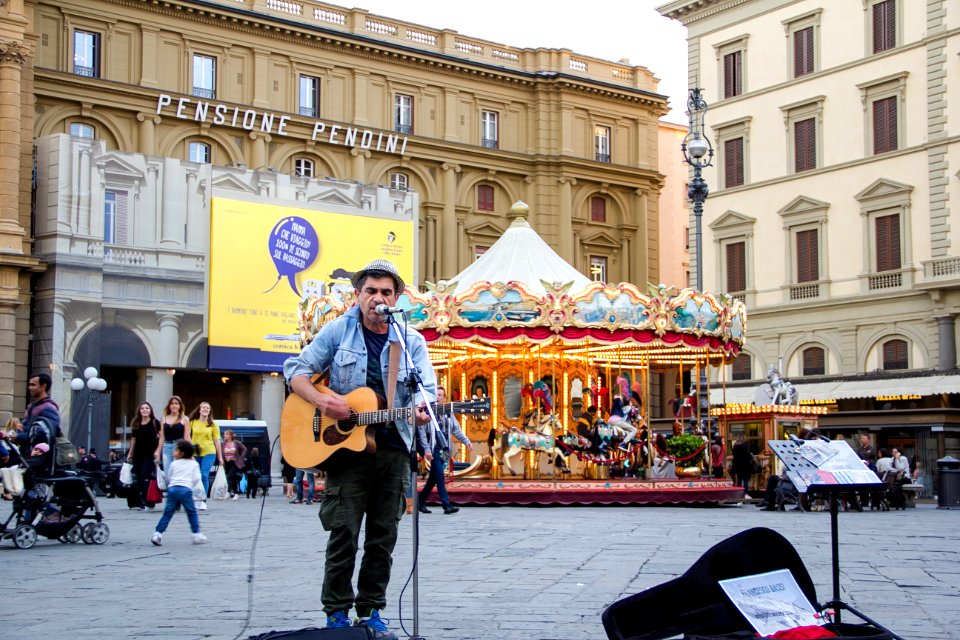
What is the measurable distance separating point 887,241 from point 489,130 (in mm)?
17473

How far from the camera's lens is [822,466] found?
6.81 m

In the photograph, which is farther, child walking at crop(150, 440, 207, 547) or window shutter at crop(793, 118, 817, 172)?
window shutter at crop(793, 118, 817, 172)

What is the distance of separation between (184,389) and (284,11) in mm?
13656

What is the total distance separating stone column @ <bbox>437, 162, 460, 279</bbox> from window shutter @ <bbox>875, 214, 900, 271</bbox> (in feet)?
53.0

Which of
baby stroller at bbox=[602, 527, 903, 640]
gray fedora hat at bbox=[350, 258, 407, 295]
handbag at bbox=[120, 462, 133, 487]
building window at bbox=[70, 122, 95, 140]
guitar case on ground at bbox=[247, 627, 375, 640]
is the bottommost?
handbag at bbox=[120, 462, 133, 487]

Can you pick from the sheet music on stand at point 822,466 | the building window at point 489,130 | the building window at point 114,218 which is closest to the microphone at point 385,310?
the sheet music on stand at point 822,466

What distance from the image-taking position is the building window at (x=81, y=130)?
132 feet

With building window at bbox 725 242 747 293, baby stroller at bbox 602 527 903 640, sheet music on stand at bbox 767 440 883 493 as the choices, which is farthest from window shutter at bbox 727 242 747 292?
baby stroller at bbox 602 527 903 640

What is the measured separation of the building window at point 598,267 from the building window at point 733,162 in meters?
9.92

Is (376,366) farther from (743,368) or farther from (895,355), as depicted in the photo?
(743,368)

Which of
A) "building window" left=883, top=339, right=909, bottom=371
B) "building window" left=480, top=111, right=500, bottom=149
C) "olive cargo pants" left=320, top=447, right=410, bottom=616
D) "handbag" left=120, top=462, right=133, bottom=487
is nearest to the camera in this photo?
"olive cargo pants" left=320, top=447, right=410, bottom=616

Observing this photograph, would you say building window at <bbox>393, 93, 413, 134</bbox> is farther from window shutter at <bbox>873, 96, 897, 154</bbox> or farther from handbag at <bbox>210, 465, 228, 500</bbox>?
handbag at <bbox>210, 465, 228, 500</bbox>

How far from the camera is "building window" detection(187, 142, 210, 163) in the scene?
4222 cm

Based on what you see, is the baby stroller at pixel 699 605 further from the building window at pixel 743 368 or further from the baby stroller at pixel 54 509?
the building window at pixel 743 368
